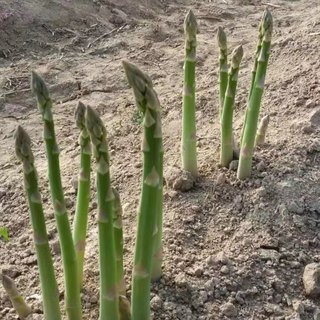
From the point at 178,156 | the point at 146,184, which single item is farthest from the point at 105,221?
the point at 178,156

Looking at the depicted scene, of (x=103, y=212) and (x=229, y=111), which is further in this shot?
(x=229, y=111)

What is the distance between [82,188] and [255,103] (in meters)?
1.20

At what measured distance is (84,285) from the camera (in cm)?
319

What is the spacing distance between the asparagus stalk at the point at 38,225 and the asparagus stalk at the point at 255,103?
1470mm

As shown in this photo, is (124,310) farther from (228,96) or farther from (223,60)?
(223,60)

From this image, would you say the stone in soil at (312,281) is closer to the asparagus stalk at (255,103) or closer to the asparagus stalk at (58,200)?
the asparagus stalk at (255,103)

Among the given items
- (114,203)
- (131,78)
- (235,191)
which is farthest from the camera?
(235,191)

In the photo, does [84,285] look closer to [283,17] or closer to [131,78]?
[131,78]

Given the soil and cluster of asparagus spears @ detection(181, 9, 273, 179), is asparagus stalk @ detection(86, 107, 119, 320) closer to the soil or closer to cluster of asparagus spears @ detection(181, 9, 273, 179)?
the soil

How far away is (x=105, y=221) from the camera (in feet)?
8.11

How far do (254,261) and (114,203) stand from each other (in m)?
0.95

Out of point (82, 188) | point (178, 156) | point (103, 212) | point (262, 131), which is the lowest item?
point (178, 156)

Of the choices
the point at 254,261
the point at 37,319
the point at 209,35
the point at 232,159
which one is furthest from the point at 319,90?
the point at 209,35

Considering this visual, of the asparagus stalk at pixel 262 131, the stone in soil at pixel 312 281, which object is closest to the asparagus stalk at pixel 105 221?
the stone in soil at pixel 312 281
